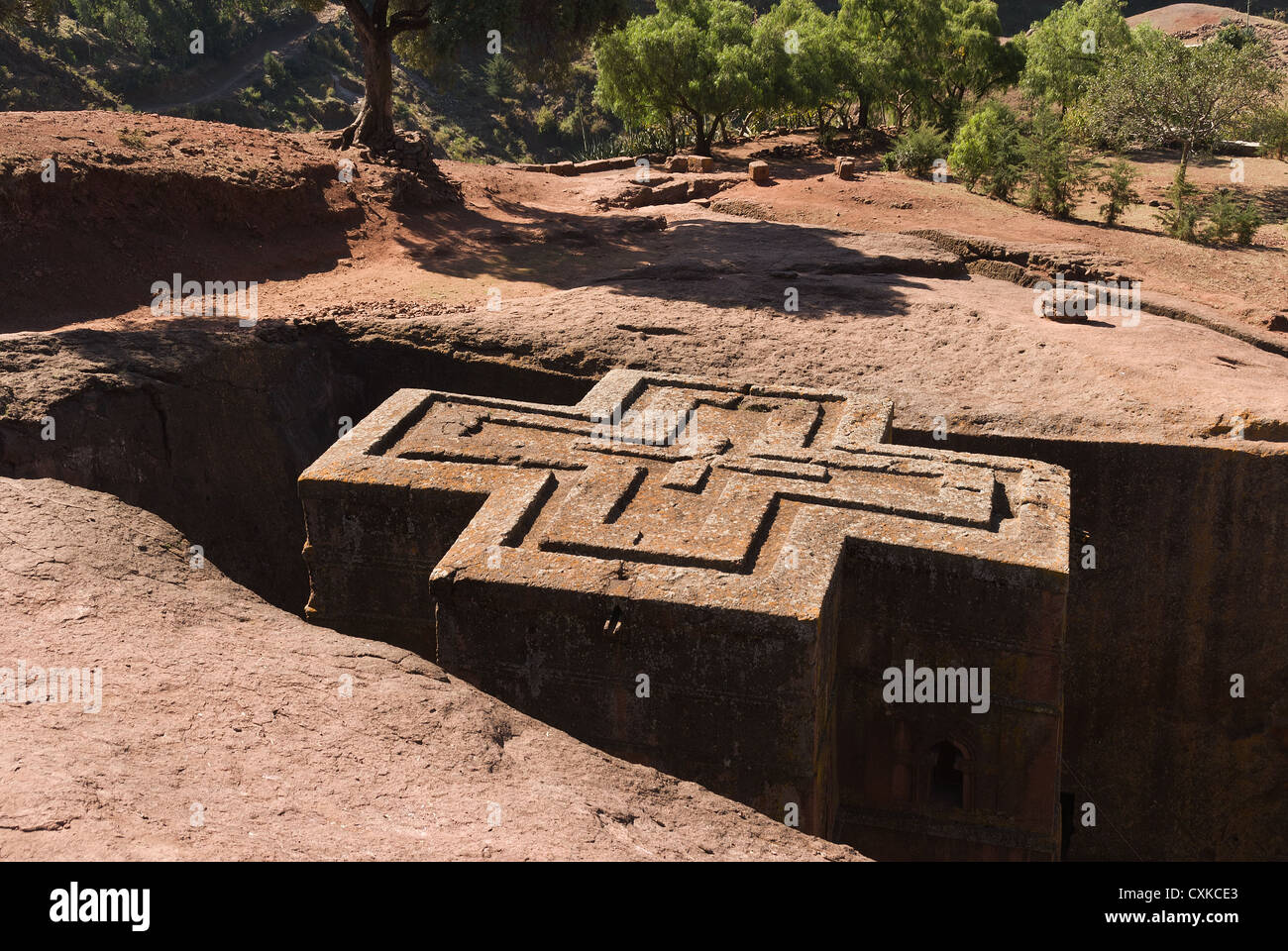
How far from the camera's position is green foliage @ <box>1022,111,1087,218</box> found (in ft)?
58.6

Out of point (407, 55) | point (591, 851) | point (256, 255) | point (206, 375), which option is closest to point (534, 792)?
point (591, 851)

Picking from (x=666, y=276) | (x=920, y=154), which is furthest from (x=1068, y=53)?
(x=666, y=276)

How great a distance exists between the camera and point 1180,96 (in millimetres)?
20922

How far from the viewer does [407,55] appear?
18.8 meters

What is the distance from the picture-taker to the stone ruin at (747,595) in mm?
5949

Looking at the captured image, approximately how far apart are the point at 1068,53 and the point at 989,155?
9.34m

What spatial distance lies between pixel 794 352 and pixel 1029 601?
187 inches

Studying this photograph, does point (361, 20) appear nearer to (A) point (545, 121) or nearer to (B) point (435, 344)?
(B) point (435, 344)

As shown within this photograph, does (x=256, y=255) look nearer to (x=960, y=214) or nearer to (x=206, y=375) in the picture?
(x=206, y=375)

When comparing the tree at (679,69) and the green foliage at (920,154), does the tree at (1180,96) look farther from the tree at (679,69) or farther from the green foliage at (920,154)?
the tree at (679,69)

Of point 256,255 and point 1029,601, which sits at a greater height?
point 256,255

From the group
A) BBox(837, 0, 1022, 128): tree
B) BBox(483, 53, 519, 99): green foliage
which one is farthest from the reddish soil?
BBox(483, 53, 519, 99): green foliage

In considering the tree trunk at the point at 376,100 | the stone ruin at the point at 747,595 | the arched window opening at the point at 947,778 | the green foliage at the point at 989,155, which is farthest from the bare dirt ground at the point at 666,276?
the arched window opening at the point at 947,778

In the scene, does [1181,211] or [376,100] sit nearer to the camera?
[376,100]
